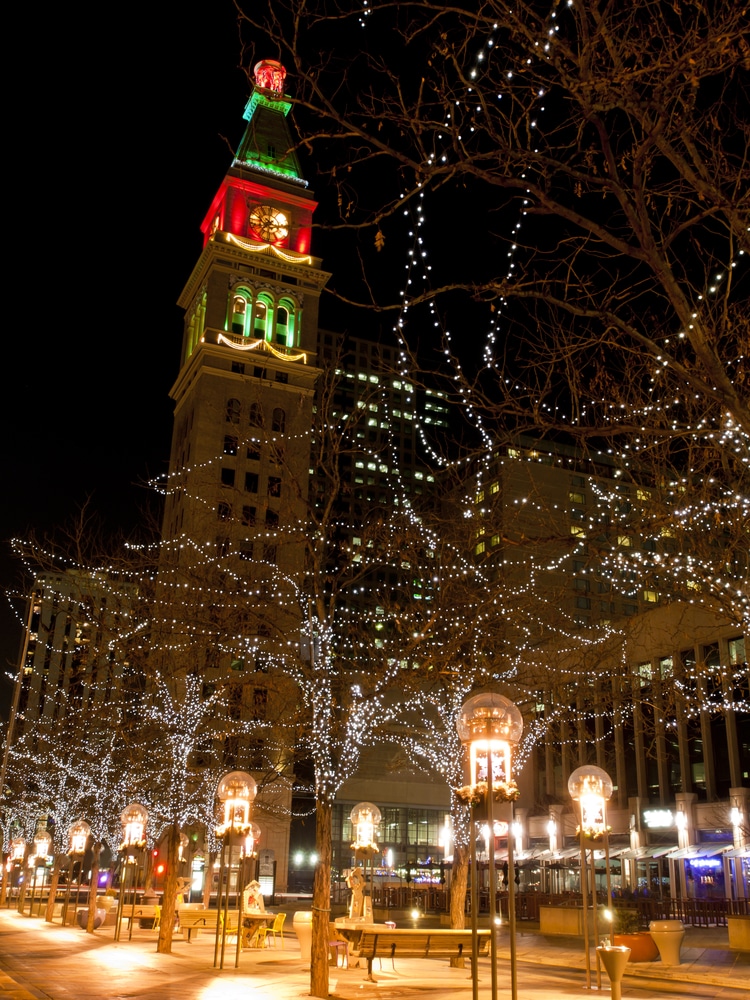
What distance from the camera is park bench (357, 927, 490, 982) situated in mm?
15250

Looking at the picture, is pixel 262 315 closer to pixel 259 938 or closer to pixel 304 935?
pixel 259 938

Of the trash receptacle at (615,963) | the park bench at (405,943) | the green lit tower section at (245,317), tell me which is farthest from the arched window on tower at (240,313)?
the trash receptacle at (615,963)

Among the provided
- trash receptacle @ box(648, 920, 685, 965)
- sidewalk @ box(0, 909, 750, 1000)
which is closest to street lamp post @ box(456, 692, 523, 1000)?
sidewalk @ box(0, 909, 750, 1000)

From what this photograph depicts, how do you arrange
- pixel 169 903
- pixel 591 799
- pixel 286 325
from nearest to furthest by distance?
pixel 591 799 < pixel 169 903 < pixel 286 325

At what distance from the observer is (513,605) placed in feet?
73.0

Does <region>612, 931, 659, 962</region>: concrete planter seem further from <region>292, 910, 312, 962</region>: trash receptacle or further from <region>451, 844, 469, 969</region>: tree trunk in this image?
<region>292, 910, 312, 962</region>: trash receptacle

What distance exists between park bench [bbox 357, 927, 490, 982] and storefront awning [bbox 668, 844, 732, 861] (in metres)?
24.3

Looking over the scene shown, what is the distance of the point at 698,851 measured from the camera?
37.8 meters

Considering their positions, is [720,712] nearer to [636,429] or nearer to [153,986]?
[153,986]

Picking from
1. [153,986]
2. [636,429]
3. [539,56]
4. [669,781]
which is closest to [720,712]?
[669,781]

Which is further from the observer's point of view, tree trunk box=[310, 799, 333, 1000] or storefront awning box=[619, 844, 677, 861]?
storefront awning box=[619, 844, 677, 861]

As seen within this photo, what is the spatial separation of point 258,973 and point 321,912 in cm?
403

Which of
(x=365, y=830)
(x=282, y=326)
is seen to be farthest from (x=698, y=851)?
(x=282, y=326)

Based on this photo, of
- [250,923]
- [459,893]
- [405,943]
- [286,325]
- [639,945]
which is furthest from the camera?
[286,325]
